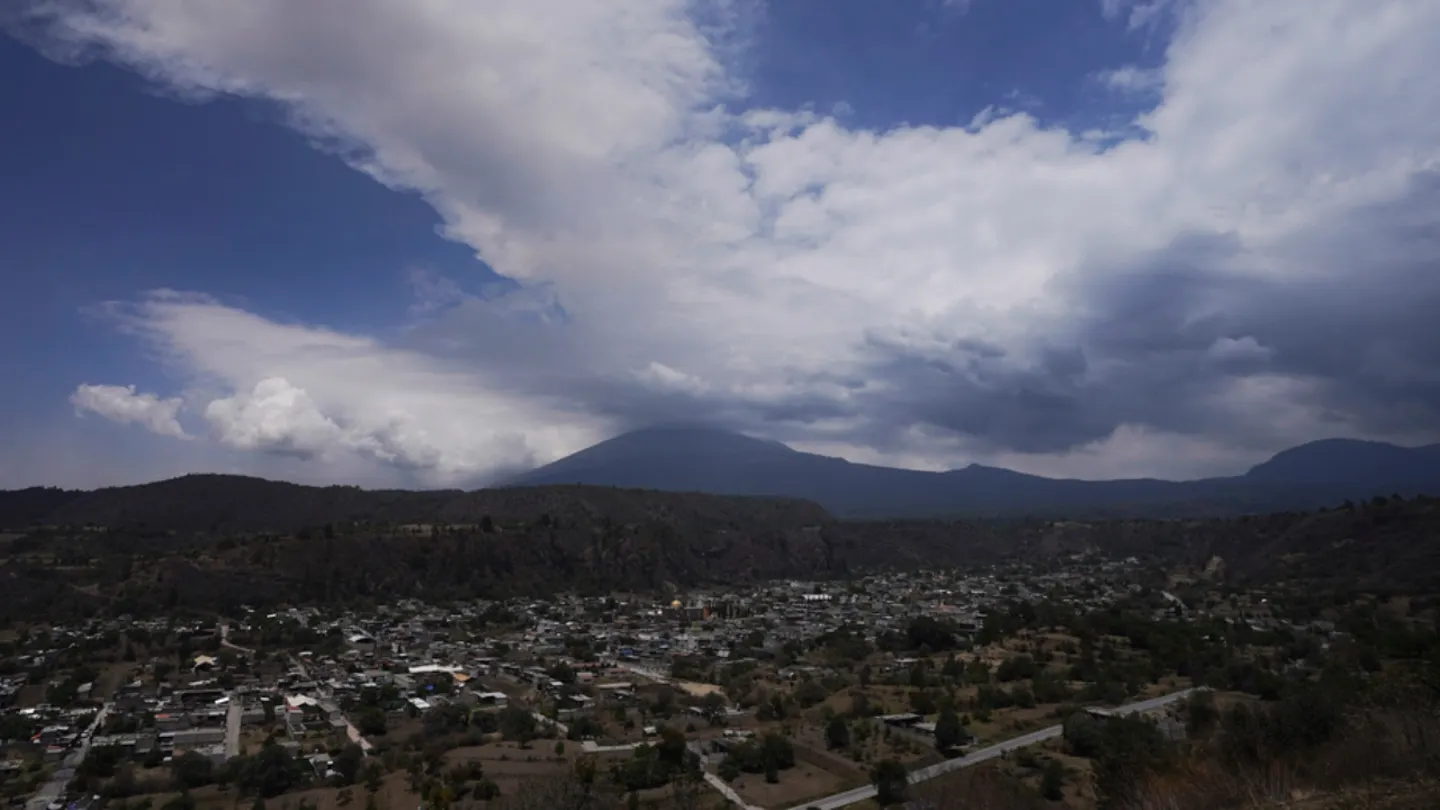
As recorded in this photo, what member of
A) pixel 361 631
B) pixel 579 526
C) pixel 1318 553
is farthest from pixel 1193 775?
pixel 579 526

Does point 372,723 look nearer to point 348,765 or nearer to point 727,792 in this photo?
point 348,765

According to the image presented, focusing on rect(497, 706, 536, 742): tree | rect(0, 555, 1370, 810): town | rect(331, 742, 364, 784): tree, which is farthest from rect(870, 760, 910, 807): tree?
rect(331, 742, 364, 784): tree

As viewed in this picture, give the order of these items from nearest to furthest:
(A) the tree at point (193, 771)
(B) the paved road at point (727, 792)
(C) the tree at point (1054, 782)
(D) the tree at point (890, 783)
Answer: (C) the tree at point (1054, 782) < (D) the tree at point (890, 783) < (B) the paved road at point (727, 792) < (A) the tree at point (193, 771)

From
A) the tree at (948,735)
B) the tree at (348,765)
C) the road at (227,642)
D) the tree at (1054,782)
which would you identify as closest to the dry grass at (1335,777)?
the tree at (1054,782)

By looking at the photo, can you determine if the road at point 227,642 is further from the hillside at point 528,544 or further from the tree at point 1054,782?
the tree at point 1054,782

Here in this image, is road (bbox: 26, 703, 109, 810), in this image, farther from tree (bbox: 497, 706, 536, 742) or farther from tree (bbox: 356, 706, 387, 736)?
tree (bbox: 497, 706, 536, 742)

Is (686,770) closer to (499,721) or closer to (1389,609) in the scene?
(499,721)

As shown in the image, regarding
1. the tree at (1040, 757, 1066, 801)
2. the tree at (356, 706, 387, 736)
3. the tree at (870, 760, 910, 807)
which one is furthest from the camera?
the tree at (356, 706, 387, 736)
